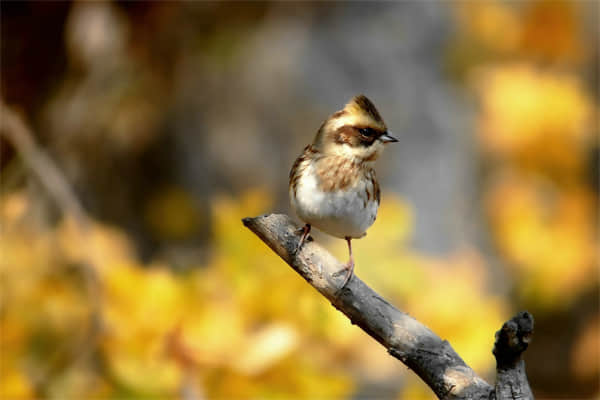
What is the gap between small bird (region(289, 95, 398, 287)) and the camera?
48.7 inches

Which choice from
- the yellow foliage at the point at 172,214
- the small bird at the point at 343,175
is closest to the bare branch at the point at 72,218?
the small bird at the point at 343,175

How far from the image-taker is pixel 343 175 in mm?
1328

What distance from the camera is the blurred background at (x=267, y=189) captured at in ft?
6.03

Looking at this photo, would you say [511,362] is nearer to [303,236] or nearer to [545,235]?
[303,236]

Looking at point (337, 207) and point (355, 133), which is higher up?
point (355, 133)

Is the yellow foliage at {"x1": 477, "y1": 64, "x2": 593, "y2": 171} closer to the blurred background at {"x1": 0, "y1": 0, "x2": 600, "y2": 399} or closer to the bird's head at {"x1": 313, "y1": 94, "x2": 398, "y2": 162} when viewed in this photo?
the blurred background at {"x1": 0, "y1": 0, "x2": 600, "y2": 399}

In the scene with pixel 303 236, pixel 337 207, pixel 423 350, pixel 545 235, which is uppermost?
pixel 545 235

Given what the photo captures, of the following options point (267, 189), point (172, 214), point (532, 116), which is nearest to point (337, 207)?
point (267, 189)

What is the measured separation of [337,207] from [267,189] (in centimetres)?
238

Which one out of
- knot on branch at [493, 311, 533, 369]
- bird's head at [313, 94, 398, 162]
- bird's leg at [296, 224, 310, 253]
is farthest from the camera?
bird's head at [313, 94, 398, 162]

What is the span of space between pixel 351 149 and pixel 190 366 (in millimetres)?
685

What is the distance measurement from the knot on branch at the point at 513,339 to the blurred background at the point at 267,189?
74cm

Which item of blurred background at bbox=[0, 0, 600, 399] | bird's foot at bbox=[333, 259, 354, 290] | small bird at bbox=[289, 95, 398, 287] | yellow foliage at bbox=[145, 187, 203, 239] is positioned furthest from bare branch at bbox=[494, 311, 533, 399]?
yellow foliage at bbox=[145, 187, 203, 239]

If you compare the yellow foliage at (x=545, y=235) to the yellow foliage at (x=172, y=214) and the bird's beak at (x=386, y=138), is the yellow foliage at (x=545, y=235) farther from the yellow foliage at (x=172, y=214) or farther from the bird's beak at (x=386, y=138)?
the bird's beak at (x=386, y=138)
